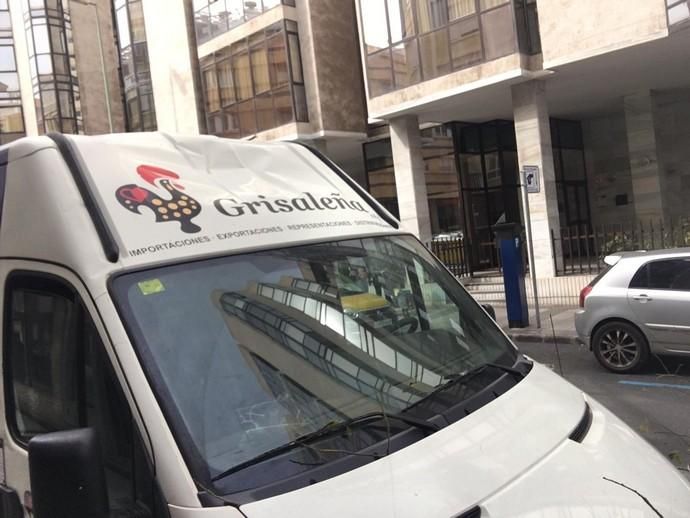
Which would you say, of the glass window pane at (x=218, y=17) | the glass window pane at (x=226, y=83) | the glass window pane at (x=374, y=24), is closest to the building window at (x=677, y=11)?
the glass window pane at (x=374, y=24)

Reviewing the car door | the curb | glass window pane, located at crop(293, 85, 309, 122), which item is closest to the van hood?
the car door

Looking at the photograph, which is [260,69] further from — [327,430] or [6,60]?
Answer: [6,60]

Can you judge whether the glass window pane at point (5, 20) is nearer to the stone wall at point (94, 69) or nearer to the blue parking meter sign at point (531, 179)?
the stone wall at point (94, 69)

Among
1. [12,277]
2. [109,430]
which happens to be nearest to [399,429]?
[109,430]

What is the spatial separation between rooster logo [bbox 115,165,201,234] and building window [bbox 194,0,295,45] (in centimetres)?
1813

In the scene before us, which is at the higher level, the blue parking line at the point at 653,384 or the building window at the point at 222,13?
the building window at the point at 222,13

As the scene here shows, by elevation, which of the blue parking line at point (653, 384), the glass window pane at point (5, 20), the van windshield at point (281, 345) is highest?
the glass window pane at point (5, 20)

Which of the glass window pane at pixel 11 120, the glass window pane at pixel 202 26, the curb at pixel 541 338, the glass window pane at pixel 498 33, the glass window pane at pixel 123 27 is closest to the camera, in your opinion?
the curb at pixel 541 338

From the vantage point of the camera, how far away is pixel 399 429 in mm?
1939

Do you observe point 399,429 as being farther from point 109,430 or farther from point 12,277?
point 12,277

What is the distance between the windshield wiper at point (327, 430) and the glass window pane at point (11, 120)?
134 feet

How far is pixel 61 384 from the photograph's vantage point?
7.36 feet

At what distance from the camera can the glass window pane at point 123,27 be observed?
90.9 ft

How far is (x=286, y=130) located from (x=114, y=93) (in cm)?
1821
